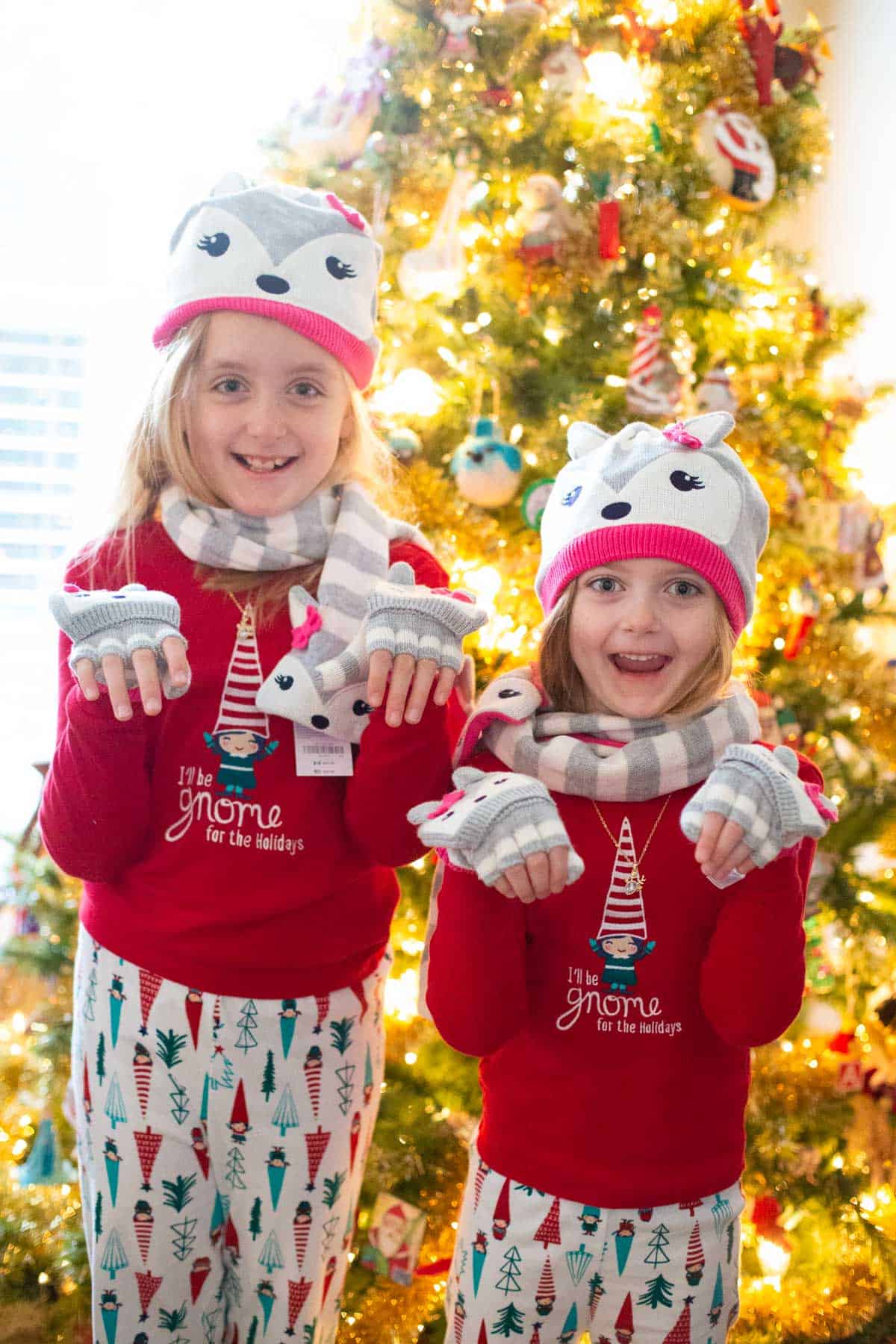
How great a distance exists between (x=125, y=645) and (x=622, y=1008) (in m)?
0.63

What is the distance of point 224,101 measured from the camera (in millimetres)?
2346

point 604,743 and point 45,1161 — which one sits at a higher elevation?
point 604,743

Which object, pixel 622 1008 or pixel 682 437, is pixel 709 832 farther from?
pixel 682 437

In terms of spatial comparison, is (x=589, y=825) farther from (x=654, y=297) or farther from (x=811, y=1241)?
(x=811, y=1241)

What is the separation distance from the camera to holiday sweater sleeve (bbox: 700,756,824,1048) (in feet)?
3.62

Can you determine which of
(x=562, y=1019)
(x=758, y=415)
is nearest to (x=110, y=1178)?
(x=562, y=1019)

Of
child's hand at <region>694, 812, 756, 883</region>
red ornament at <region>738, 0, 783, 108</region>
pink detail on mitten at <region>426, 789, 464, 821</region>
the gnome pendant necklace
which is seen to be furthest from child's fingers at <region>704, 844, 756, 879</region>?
red ornament at <region>738, 0, 783, 108</region>

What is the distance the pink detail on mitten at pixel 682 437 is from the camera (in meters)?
1.24

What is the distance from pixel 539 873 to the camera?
1.04 m

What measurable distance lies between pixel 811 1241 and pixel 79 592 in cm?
182

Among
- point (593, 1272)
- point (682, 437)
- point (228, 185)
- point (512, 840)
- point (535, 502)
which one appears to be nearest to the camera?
point (512, 840)

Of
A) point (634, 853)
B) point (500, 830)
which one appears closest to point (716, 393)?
point (634, 853)

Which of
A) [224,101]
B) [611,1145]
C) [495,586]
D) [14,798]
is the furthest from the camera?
[14,798]

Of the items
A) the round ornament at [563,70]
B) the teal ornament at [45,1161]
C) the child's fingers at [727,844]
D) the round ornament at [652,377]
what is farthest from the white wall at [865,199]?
the teal ornament at [45,1161]
